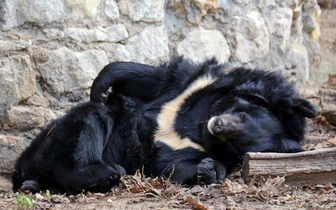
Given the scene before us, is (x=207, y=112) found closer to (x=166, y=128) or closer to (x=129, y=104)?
(x=166, y=128)

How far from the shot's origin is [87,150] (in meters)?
5.17

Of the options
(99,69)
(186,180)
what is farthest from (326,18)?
(186,180)

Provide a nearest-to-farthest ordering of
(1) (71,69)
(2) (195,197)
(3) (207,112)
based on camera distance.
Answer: (2) (195,197) < (3) (207,112) < (1) (71,69)

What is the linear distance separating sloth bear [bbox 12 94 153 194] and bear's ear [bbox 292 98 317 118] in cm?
113

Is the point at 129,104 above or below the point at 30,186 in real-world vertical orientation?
above

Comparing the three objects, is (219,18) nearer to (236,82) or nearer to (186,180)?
(236,82)

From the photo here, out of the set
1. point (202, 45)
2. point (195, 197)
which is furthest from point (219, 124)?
point (202, 45)

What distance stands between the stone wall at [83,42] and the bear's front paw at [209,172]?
5.15 feet

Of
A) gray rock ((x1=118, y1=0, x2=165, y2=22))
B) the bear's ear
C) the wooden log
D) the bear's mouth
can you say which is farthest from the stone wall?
the wooden log

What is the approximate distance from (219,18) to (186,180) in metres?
2.54

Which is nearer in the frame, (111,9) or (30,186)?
(30,186)

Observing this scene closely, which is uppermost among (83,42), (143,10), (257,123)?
(143,10)

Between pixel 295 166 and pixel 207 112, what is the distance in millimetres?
904

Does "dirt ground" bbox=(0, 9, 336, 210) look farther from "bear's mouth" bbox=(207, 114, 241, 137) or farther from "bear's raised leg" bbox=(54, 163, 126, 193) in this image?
"bear's mouth" bbox=(207, 114, 241, 137)
